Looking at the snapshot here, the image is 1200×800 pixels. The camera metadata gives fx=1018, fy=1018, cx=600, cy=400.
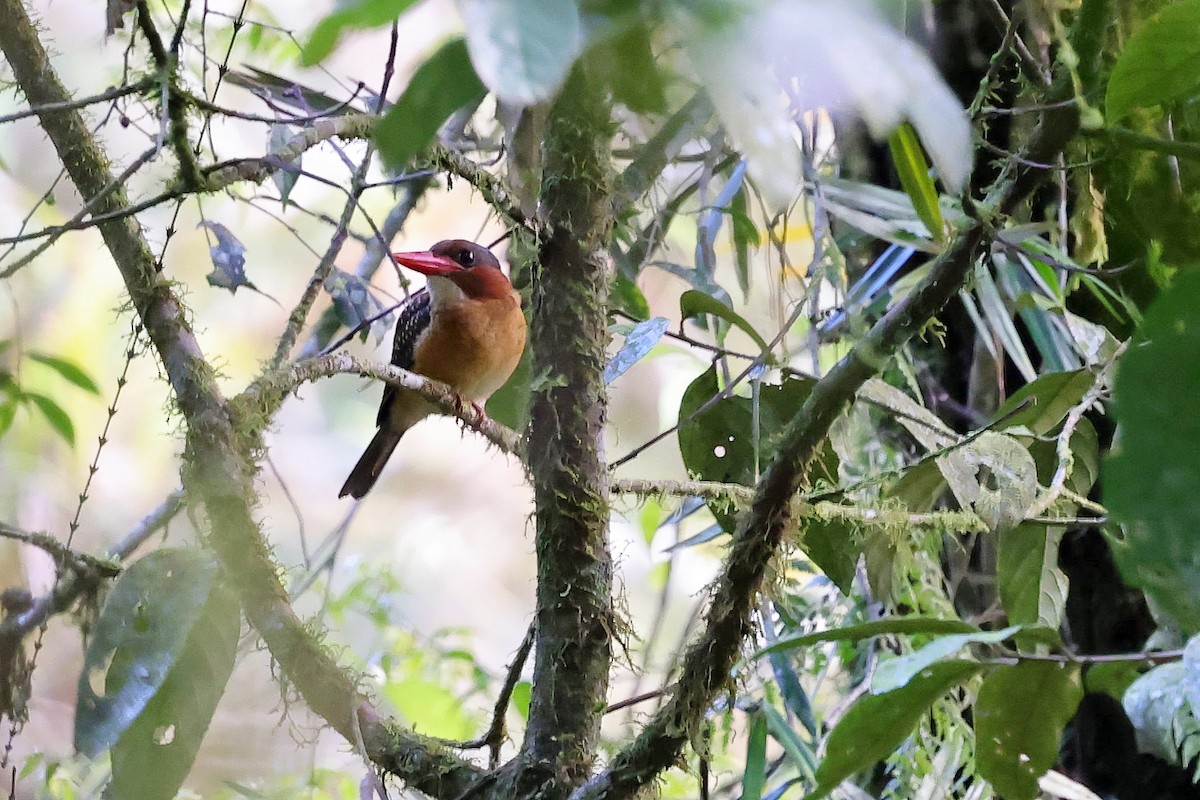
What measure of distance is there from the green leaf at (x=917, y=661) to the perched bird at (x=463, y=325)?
74.3 inches

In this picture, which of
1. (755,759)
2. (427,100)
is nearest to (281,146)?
(755,759)

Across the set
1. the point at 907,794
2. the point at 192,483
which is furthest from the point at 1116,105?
the point at 907,794

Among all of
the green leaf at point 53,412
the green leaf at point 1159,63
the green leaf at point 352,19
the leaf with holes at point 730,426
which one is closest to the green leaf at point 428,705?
the green leaf at point 53,412

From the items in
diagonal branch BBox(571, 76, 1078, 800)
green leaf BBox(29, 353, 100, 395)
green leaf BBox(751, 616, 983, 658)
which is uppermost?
green leaf BBox(29, 353, 100, 395)

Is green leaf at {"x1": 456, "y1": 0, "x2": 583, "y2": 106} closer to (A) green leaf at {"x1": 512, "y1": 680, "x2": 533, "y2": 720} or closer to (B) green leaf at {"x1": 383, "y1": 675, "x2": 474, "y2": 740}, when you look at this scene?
(A) green leaf at {"x1": 512, "y1": 680, "x2": 533, "y2": 720}

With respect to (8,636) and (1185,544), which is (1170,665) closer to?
(1185,544)

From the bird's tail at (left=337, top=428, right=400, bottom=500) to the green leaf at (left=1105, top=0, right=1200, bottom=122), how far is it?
2.46 m

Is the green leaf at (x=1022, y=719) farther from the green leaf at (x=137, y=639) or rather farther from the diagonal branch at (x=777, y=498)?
the green leaf at (x=137, y=639)

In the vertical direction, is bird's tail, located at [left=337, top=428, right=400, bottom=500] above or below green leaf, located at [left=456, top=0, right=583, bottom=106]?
above

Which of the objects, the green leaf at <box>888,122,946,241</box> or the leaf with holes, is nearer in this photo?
the green leaf at <box>888,122,946,241</box>

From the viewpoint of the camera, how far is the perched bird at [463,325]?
8.25 ft

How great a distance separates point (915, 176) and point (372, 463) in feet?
7.65

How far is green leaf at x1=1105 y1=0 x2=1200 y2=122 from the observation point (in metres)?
0.45

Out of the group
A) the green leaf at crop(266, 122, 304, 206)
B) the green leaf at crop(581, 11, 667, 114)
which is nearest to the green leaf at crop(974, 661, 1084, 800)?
the green leaf at crop(581, 11, 667, 114)
